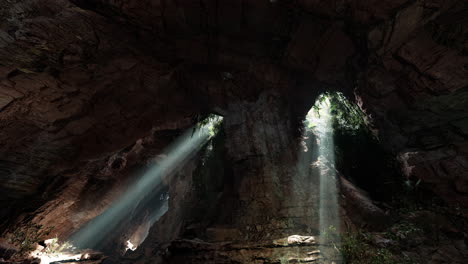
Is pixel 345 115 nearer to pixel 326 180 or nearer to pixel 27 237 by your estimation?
pixel 326 180

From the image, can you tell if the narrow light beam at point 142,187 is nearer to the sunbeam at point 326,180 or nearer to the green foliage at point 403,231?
the sunbeam at point 326,180

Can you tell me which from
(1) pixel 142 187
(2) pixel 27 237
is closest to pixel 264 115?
(2) pixel 27 237

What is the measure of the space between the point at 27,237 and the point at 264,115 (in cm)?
1169

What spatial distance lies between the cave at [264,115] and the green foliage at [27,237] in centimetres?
6

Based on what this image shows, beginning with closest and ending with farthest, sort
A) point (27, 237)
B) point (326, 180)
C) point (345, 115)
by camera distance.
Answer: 1. point (326, 180)
2. point (27, 237)
3. point (345, 115)

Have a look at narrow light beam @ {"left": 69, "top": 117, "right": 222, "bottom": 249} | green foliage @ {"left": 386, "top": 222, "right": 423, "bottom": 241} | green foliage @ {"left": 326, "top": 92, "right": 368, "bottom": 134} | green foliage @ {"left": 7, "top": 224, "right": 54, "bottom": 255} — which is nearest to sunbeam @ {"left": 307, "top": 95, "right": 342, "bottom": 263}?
green foliage @ {"left": 326, "top": 92, "right": 368, "bottom": 134}

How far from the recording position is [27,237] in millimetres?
8719

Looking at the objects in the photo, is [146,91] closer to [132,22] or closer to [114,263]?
[132,22]

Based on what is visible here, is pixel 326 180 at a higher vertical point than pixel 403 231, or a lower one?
higher

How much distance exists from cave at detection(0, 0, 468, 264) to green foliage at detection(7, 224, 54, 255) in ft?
0.19

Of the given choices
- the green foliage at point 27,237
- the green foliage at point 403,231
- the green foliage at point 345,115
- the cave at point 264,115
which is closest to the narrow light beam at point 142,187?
the cave at point 264,115

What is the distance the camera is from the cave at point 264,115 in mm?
6070

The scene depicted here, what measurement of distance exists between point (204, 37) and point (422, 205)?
9.81m

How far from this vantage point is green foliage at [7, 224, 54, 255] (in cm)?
833
